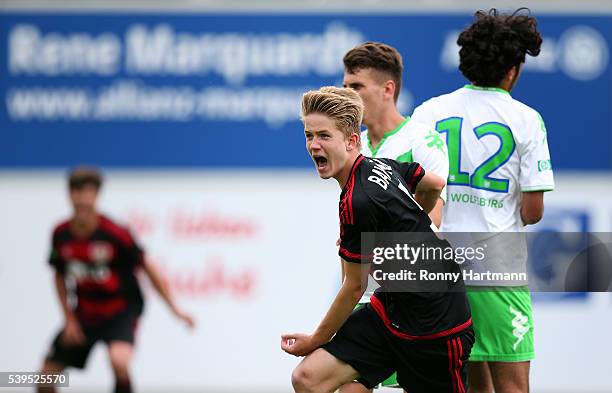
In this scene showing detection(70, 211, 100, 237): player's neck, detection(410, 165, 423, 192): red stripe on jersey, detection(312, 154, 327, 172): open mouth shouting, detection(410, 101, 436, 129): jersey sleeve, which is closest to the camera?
detection(312, 154, 327, 172): open mouth shouting

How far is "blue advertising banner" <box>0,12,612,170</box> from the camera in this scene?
770cm

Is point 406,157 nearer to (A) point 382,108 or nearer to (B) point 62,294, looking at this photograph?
(A) point 382,108

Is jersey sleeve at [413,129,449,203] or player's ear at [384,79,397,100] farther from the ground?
player's ear at [384,79,397,100]

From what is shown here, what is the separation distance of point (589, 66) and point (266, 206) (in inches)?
100

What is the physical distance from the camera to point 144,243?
7754mm

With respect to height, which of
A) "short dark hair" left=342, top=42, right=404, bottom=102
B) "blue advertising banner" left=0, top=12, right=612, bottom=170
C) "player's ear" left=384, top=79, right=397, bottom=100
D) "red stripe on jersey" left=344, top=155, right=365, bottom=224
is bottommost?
"red stripe on jersey" left=344, top=155, right=365, bottom=224

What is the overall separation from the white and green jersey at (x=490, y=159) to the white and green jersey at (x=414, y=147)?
0.10m

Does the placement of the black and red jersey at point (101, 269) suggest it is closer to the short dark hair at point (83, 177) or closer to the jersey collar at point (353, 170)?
the short dark hair at point (83, 177)

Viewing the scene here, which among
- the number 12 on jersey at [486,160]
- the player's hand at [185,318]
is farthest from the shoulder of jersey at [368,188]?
the player's hand at [185,318]

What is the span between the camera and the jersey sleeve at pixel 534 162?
450 cm

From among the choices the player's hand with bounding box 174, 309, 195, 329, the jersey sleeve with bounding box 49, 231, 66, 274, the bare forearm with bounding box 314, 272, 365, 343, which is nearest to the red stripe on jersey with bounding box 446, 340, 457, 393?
the bare forearm with bounding box 314, 272, 365, 343

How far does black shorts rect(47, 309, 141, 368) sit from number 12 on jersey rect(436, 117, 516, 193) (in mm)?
3640

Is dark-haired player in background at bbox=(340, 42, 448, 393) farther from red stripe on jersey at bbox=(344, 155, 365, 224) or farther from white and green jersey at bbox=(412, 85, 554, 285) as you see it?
red stripe on jersey at bbox=(344, 155, 365, 224)

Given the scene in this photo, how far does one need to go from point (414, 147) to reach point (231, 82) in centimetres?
337
